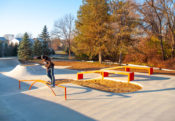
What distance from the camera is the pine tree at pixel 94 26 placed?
19.1 meters

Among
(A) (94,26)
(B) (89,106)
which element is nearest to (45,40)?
(A) (94,26)

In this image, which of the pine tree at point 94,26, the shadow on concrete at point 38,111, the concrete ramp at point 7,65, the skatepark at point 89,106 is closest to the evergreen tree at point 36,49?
the concrete ramp at point 7,65

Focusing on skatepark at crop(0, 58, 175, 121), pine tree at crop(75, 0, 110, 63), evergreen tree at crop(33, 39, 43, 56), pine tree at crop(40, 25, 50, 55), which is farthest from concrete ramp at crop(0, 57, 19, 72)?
skatepark at crop(0, 58, 175, 121)

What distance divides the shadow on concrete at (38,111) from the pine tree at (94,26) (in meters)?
13.6

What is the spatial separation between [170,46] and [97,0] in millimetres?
11663

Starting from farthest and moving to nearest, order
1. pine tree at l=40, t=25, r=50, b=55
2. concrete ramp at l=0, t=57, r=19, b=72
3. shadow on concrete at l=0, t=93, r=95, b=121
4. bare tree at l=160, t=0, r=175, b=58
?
pine tree at l=40, t=25, r=50, b=55
concrete ramp at l=0, t=57, r=19, b=72
bare tree at l=160, t=0, r=175, b=58
shadow on concrete at l=0, t=93, r=95, b=121

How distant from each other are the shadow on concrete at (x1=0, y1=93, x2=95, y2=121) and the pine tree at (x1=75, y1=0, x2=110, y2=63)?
1364cm

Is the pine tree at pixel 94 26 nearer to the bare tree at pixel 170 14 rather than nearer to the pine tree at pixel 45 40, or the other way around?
the bare tree at pixel 170 14

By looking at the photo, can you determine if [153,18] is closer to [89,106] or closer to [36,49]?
[89,106]

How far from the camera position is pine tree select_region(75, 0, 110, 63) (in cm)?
1912

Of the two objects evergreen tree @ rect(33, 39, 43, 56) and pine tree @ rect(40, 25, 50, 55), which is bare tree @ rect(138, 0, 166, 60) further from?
evergreen tree @ rect(33, 39, 43, 56)

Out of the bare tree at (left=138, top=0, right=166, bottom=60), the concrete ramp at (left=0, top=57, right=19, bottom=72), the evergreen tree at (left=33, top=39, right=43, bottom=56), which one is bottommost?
the concrete ramp at (left=0, top=57, right=19, bottom=72)

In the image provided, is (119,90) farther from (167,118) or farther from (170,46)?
(170,46)

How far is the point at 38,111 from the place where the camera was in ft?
18.1
